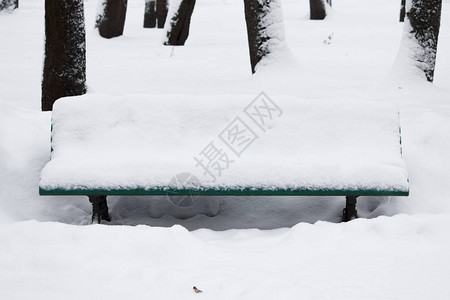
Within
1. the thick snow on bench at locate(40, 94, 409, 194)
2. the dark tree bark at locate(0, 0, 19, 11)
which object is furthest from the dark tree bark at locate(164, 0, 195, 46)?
the dark tree bark at locate(0, 0, 19, 11)

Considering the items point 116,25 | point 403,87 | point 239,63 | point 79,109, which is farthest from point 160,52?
point 79,109

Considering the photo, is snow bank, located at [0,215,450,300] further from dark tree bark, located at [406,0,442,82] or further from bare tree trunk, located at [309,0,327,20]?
bare tree trunk, located at [309,0,327,20]

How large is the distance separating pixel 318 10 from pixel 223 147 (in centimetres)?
1621

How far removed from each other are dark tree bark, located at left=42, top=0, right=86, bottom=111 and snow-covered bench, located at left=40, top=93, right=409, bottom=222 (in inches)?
56.8

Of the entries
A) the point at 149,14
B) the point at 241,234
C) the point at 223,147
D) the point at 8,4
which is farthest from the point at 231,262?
the point at 8,4

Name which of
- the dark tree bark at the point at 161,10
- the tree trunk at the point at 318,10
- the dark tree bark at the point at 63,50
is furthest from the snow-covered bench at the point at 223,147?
the tree trunk at the point at 318,10

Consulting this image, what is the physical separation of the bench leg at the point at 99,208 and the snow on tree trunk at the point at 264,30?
398cm

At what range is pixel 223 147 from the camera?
3979 millimetres

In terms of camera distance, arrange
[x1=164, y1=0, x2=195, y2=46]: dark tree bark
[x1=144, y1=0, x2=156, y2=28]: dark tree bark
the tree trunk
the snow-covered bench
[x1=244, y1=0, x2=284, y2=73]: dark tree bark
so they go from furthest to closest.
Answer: the tree trunk < [x1=144, y1=0, x2=156, y2=28]: dark tree bark < [x1=164, y1=0, x2=195, y2=46]: dark tree bark < [x1=244, y1=0, x2=284, y2=73]: dark tree bark < the snow-covered bench

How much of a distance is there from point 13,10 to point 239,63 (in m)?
14.3

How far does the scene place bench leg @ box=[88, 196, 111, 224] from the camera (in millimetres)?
4034

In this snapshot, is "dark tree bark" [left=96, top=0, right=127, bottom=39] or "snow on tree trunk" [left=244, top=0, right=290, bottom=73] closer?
"snow on tree trunk" [left=244, top=0, right=290, bottom=73]

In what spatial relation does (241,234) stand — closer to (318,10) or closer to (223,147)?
(223,147)

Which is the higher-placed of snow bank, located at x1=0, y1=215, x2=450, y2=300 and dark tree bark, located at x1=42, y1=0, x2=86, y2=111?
dark tree bark, located at x1=42, y1=0, x2=86, y2=111
